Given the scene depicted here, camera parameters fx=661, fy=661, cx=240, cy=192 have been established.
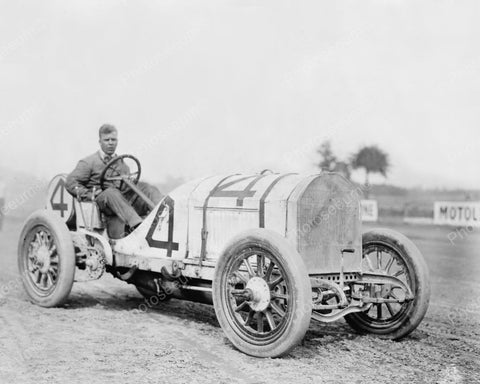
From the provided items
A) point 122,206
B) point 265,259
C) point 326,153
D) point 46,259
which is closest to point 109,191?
point 122,206

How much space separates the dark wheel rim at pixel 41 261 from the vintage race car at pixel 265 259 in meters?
0.06

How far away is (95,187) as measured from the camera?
24.0ft

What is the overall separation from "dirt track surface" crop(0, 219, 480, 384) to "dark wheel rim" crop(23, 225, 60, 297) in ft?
0.84

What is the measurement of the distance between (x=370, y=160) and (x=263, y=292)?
5878 cm

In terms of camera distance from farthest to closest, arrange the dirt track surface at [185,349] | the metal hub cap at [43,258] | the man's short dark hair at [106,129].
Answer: the man's short dark hair at [106,129], the metal hub cap at [43,258], the dirt track surface at [185,349]

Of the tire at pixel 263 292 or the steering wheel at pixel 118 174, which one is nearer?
the tire at pixel 263 292

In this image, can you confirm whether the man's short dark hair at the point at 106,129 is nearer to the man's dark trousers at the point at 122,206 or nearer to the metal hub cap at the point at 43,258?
the man's dark trousers at the point at 122,206

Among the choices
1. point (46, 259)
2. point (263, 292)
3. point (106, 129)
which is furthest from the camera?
point (106, 129)

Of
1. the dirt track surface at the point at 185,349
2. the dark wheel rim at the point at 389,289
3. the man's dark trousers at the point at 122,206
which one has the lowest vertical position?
the dirt track surface at the point at 185,349

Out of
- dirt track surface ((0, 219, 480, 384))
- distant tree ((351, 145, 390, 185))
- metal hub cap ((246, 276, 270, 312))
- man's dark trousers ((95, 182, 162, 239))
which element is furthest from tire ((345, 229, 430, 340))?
distant tree ((351, 145, 390, 185))

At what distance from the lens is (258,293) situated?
16.8ft

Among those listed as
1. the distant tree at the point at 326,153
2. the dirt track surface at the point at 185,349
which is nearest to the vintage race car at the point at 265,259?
the dirt track surface at the point at 185,349

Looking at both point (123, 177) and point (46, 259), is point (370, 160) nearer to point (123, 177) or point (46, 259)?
point (123, 177)

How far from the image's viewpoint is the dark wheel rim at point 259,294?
4945mm
